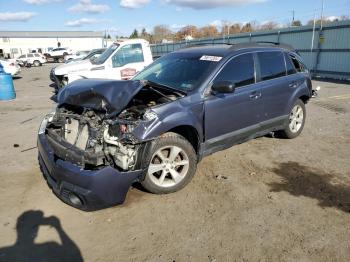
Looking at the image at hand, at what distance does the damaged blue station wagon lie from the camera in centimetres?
364

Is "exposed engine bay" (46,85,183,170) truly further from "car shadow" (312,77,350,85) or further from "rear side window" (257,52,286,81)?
"car shadow" (312,77,350,85)

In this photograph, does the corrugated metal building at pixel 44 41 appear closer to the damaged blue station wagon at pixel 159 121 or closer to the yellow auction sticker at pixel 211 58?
the damaged blue station wagon at pixel 159 121

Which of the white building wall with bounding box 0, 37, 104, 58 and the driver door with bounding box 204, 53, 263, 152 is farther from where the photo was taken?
the white building wall with bounding box 0, 37, 104, 58

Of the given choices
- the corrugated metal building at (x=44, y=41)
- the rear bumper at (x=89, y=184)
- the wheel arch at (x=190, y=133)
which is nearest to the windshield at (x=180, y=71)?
the wheel arch at (x=190, y=133)

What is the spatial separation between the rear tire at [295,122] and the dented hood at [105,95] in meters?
3.45

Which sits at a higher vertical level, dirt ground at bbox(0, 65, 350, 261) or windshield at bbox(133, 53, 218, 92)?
windshield at bbox(133, 53, 218, 92)

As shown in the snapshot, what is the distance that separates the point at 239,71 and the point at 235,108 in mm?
596

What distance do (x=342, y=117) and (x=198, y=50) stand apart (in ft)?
16.4

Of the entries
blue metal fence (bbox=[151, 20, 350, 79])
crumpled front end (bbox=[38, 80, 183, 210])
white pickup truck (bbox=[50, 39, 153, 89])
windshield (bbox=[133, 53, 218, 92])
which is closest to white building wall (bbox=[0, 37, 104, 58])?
blue metal fence (bbox=[151, 20, 350, 79])

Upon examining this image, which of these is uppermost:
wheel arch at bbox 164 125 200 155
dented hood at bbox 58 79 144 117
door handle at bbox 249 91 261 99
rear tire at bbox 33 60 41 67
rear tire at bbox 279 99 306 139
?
dented hood at bbox 58 79 144 117

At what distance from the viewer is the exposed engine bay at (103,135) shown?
3.65 m

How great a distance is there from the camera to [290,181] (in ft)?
15.0

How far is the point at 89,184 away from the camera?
3.45 metres

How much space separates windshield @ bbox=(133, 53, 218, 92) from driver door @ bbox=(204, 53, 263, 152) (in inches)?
10.3
